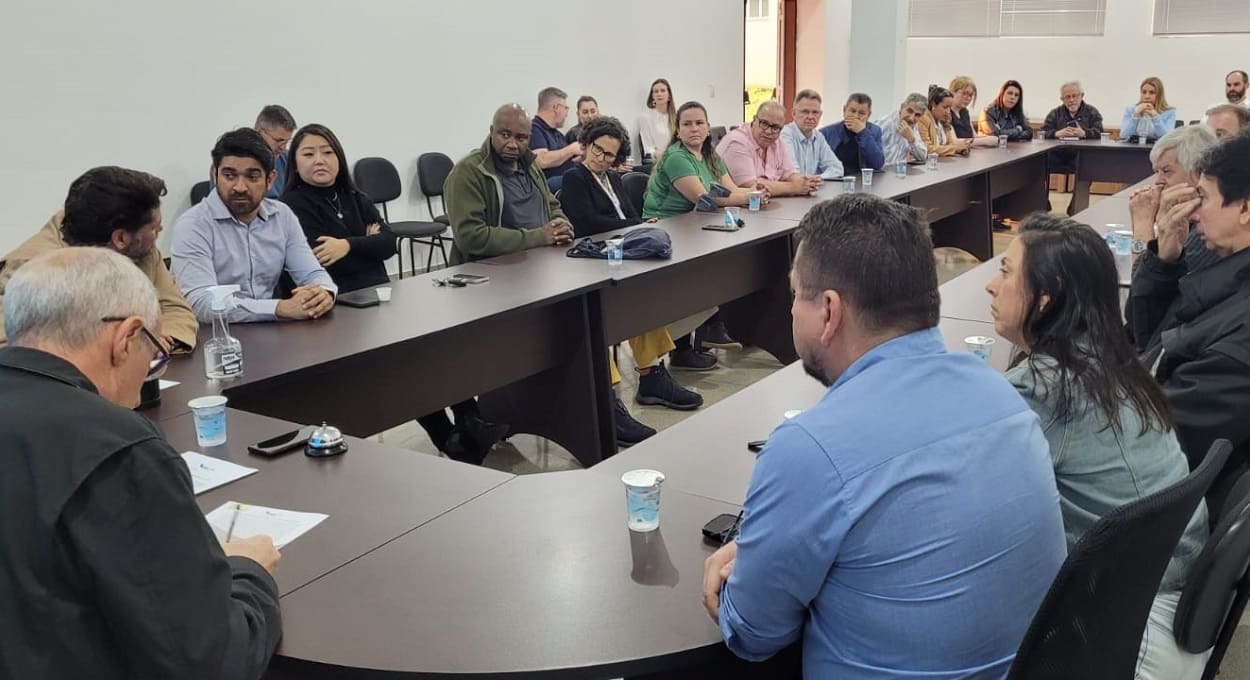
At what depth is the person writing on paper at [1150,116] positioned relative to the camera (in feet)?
27.8

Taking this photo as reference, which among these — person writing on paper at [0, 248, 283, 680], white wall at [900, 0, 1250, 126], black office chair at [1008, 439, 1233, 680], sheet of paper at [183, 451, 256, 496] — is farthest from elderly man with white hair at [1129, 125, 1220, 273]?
white wall at [900, 0, 1250, 126]

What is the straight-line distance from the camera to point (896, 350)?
1.29 meters

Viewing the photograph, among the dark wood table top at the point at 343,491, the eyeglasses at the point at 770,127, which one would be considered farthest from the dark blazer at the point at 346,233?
the eyeglasses at the point at 770,127

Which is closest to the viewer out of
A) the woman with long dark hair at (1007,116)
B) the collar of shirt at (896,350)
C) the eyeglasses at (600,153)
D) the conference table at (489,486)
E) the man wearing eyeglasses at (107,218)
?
the collar of shirt at (896,350)

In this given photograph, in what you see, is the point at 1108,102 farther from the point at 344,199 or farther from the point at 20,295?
the point at 20,295

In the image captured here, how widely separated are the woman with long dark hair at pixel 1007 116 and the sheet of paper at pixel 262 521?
832cm

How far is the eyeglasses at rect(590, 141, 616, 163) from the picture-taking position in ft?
15.1

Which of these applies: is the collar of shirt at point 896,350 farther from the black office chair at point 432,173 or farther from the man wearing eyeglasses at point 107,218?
the black office chair at point 432,173

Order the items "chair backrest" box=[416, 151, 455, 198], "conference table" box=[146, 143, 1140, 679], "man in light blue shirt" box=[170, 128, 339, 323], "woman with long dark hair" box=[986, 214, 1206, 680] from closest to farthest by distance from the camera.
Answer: "conference table" box=[146, 143, 1140, 679], "woman with long dark hair" box=[986, 214, 1206, 680], "man in light blue shirt" box=[170, 128, 339, 323], "chair backrest" box=[416, 151, 455, 198]

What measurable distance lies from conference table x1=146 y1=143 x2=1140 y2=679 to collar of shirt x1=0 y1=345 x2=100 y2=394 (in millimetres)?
452

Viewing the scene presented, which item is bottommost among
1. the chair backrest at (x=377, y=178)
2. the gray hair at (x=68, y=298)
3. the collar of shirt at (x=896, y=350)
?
the chair backrest at (x=377, y=178)

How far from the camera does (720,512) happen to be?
1.78 meters

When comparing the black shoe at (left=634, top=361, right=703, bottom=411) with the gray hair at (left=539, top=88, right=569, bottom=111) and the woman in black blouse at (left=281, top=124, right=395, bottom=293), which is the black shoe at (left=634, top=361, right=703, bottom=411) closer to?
the woman in black blouse at (left=281, top=124, right=395, bottom=293)

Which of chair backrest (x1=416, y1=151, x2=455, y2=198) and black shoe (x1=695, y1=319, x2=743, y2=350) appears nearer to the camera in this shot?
black shoe (x1=695, y1=319, x2=743, y2=350)
